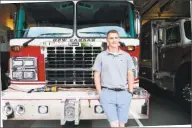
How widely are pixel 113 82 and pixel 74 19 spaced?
211cm

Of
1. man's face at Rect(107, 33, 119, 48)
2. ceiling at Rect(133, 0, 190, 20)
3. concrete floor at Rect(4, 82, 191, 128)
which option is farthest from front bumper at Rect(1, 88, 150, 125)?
ceiling at Rect(133, 0, 190, 20)

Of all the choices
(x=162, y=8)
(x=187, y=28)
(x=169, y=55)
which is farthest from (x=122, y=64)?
(x=162, y=8)

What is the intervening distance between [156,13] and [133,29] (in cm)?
770

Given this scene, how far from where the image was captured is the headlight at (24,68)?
19.7 feet

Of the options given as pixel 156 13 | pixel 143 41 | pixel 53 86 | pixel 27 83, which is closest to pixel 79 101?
pixel 53 86

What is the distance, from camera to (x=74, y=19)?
6246 mm

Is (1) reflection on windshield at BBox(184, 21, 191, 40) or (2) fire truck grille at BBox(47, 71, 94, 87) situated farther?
(1) reflection on windshield at BBox(184, 21, 191, 40)

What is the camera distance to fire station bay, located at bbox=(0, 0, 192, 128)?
5258mm

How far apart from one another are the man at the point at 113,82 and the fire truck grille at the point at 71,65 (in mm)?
1404

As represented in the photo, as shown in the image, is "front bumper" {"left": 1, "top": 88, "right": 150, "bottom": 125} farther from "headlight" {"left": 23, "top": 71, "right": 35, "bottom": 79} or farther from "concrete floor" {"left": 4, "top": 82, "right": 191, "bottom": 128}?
"concrete floor" {"left": 4, "top": 82, "right": 191, "bottom": 128}

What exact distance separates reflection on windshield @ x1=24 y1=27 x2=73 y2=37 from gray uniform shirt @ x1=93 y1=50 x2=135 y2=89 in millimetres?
1724

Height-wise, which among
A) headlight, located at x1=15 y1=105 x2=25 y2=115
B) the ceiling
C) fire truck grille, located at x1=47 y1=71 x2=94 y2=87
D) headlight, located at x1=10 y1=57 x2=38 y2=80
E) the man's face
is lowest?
headlight, located at x1=15 y1=105 x2=25 y2=115

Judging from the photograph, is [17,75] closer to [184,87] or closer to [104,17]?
[104,17]

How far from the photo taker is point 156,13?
13742 millimetres
